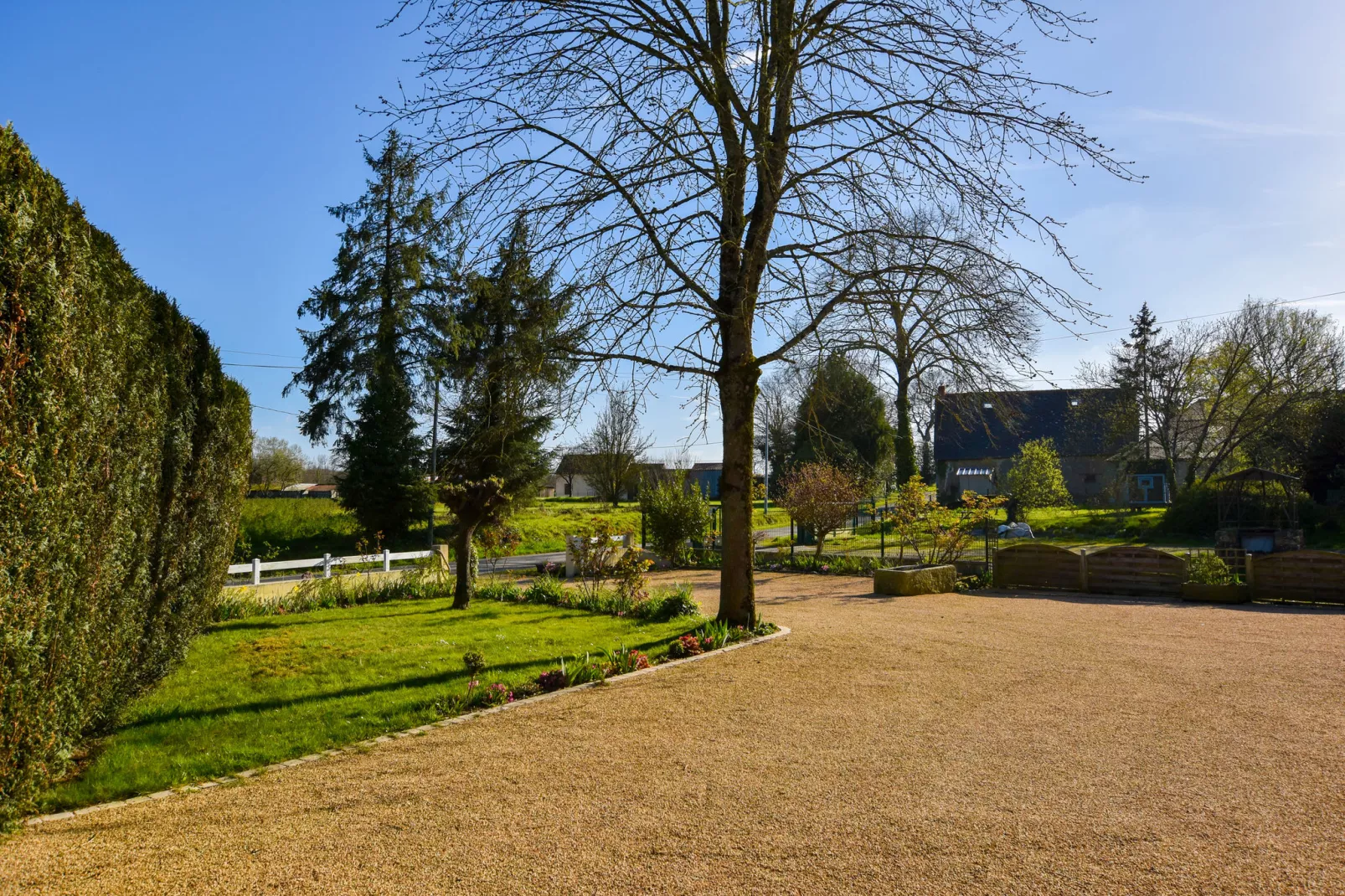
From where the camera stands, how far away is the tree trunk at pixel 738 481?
9.42m

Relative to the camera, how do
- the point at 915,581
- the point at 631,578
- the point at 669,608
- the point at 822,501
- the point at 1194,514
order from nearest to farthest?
1. the point at 669,608
2. the point at 631,578
3. the point at 915,581
4. the point at 822,501
5. the point at 1194,514

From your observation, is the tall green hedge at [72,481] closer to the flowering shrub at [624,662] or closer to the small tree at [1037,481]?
the flowering shrub at [624,662]

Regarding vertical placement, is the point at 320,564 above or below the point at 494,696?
above

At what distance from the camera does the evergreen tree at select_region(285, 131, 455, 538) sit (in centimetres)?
2405

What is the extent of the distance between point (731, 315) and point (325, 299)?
74.4ft

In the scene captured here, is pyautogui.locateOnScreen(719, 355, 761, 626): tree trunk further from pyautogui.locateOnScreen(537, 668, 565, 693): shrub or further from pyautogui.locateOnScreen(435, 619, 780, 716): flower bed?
pyautogui.locateOnScreen(537, 668, 565, 693): shrub

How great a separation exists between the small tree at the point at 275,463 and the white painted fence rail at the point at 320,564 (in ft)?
99.1

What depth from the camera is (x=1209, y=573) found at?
1348cm

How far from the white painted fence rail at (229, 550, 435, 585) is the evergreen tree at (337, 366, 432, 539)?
Result: 9504 mm

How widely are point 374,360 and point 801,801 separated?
24.1m

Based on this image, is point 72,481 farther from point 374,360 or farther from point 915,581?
point 374,360

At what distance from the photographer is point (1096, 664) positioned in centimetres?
789

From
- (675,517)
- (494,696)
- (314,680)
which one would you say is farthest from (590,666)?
(675,517)

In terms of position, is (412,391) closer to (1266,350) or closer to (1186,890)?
(1186,890)
